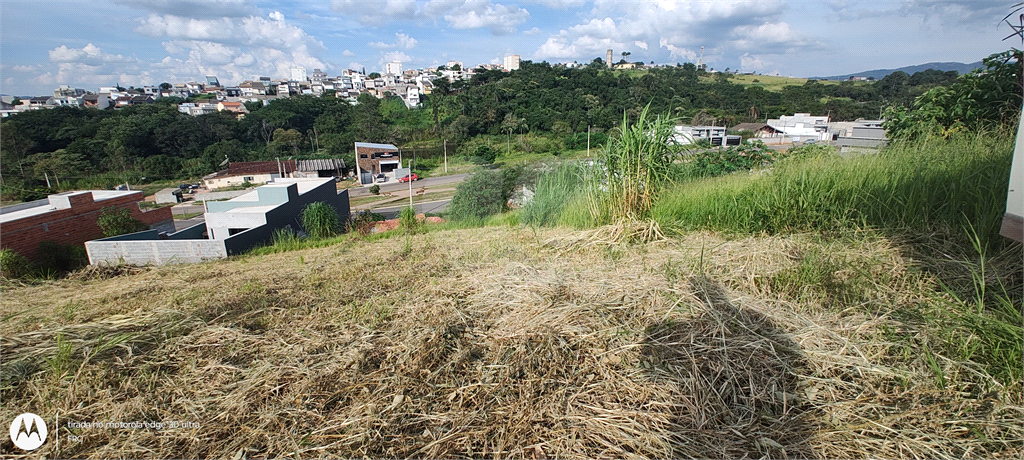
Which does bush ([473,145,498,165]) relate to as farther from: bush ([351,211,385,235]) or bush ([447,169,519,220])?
bush ([351,211,385,235])

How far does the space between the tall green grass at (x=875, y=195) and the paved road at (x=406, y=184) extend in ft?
96.3

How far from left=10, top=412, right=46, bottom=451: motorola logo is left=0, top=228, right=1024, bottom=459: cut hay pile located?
0.03 m

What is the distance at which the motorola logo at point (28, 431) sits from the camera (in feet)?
4.58

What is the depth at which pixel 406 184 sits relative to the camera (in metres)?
35.2

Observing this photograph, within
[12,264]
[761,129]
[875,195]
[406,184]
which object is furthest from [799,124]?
[12,264]

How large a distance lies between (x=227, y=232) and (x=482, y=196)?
8.53 meters

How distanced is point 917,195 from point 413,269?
3.64m

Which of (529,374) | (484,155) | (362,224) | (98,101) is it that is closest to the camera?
(529,374)

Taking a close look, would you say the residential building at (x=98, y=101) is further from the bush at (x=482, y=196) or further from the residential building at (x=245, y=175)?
the bush at (x=482, y=196)

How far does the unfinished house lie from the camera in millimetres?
8461

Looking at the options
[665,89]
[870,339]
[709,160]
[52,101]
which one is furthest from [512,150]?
[52,101]

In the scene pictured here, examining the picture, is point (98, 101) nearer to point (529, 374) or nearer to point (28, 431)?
point (28, 431)

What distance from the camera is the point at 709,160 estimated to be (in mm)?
6789

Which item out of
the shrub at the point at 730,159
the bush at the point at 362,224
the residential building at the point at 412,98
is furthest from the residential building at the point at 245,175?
the shrub at the point at 730,159
